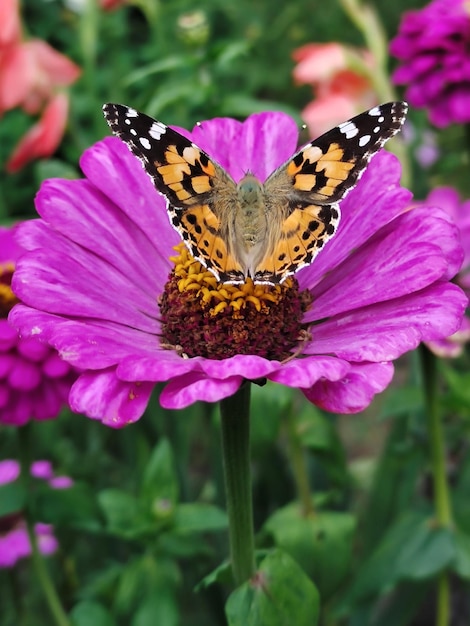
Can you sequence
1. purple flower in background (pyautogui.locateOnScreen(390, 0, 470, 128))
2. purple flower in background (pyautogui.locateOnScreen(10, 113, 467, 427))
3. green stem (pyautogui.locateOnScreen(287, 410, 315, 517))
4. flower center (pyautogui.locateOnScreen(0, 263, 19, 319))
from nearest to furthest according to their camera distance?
purple flower in background (pyautogui.locateOnScreen(10, 113, 467, 427)) < flower center (pyautogui.locateOnScreen(0, 263, 19, 319)) < green stem (pyautogui.locateOnScreen(287, 410, 315, 517)) < purple flower in background (pyautogui.locateOnScreen(390, 0, 470, 128))

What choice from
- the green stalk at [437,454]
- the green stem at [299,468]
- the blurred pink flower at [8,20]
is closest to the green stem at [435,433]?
the green stalk at [437,454]

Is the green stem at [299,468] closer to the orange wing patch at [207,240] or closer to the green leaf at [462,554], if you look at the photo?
the green leaf at [462,554]

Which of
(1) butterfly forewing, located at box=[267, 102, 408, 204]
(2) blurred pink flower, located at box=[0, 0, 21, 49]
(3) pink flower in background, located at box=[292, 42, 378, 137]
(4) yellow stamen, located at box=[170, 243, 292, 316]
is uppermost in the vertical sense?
(2) blurred pink flower, located at box=[0, 0, 21, 49]

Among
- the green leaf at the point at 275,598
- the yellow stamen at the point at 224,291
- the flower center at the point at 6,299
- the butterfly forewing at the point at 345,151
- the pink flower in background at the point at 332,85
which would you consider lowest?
the green leaf at the point at 275,598

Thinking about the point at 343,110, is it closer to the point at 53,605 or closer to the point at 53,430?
the point at 53,430

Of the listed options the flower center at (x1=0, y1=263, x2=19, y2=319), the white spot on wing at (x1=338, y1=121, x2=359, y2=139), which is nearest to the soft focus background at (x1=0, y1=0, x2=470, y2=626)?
the flower center at (x1=0, y1=263, x2=19, y2=319)

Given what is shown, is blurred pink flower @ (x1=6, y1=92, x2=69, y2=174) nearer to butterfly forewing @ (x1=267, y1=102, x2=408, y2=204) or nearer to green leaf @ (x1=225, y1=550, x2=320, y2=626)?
butterfly forewing @ (x1=267, y1=102, x2=408, y2=204)
